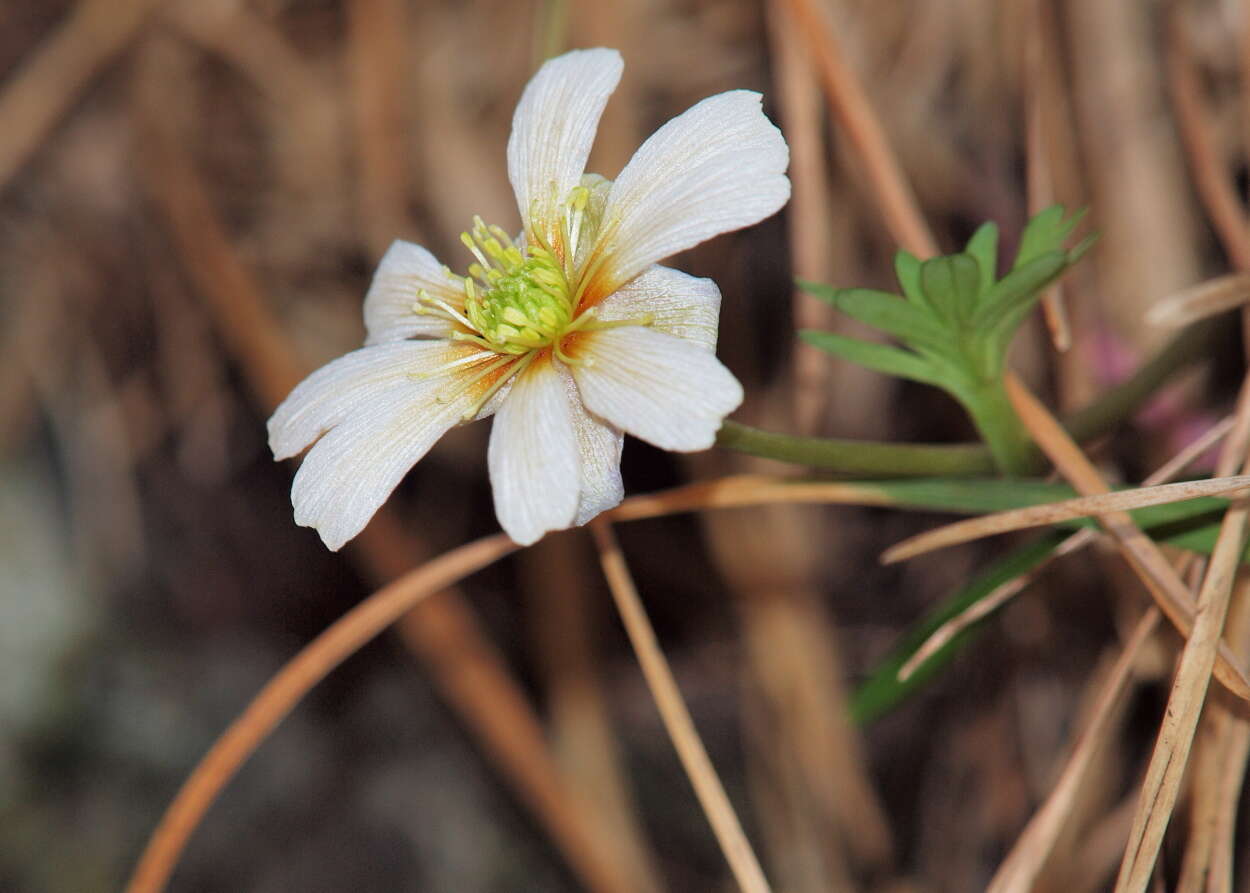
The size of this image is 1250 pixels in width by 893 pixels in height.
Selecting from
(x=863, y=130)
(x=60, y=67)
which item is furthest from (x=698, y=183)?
(x=60, y=67)

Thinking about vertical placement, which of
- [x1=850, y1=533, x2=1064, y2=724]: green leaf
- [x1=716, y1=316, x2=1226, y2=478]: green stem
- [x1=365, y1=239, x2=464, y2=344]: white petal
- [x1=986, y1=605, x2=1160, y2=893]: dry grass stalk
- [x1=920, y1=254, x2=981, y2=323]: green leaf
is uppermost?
[x1=365, y1=239, x2=464, y2=344]: white petal

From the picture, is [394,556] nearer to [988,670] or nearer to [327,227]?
[327,227]

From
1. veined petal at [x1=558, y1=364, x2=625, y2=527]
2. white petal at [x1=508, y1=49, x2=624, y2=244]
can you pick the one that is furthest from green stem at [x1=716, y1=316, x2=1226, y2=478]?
white petal at [x1=508, y1=49, x2=624, y2=244]

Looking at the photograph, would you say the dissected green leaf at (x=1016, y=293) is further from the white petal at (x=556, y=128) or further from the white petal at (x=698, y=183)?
the white petal at (x=556, y=128)

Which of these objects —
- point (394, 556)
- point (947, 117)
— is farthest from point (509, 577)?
point (947, 117)

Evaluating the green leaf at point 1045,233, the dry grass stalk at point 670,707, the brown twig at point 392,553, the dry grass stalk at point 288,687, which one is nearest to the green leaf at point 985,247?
the green leaf at point 1045,233

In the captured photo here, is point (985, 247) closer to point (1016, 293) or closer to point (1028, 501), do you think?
point (1016, 293)

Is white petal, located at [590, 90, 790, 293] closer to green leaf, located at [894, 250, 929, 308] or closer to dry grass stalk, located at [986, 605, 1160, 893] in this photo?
green leaf, located at [894, 250, 929, 308]
